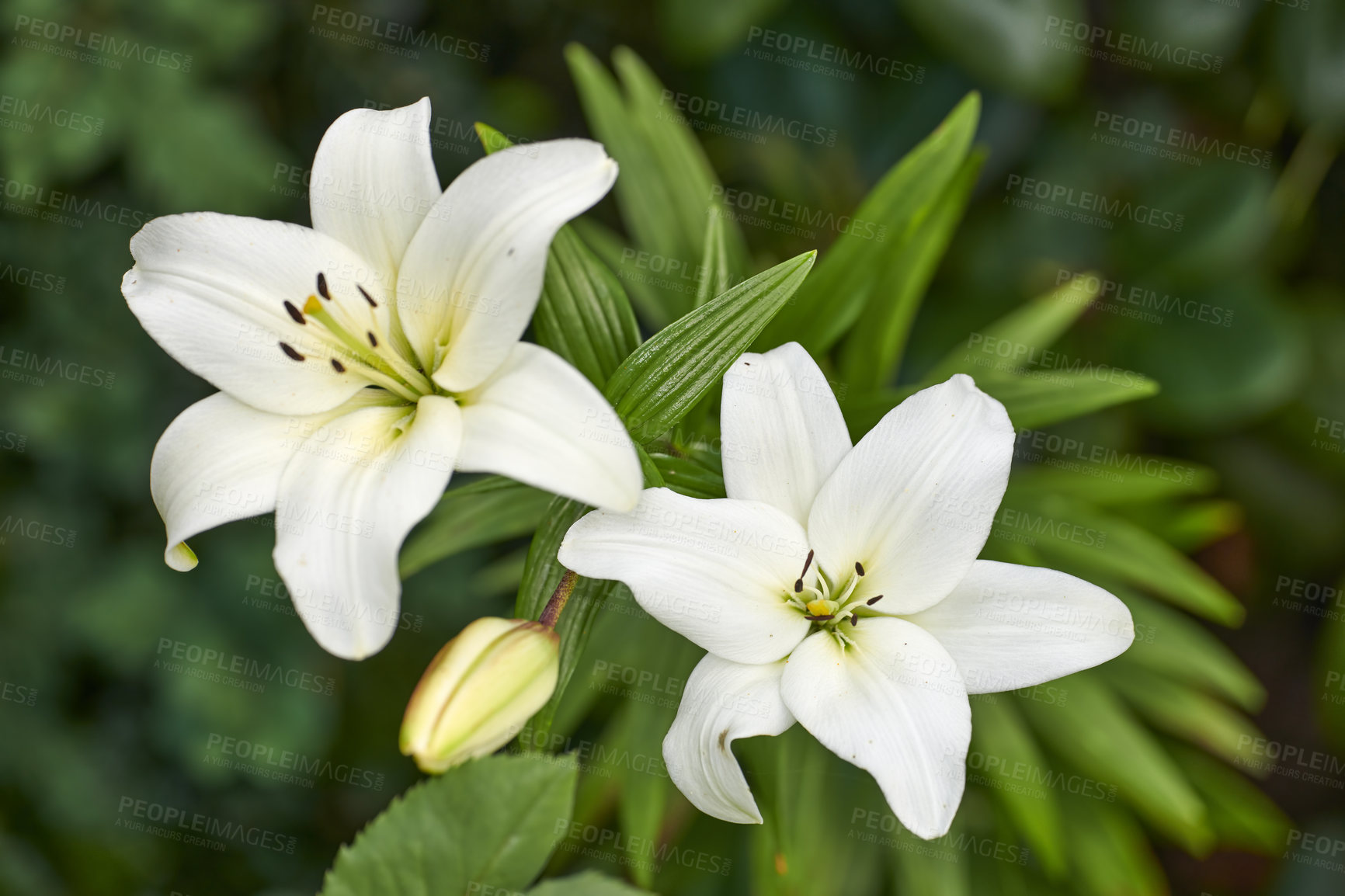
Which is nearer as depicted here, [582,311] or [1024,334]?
[582,311]

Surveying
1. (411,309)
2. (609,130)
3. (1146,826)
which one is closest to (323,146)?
(411,309)

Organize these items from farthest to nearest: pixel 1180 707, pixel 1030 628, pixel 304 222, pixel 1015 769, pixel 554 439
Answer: pixel 304 222 → pixel 1180 707 → pixel 1015 769 → pixel 1030 628 → pixel 554 439

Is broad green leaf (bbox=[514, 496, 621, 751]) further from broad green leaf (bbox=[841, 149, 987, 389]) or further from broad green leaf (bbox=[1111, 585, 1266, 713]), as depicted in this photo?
broad green leaf (bbox=[1111, 585, 1266, 713])

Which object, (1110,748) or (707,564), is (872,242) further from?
(1110,748)

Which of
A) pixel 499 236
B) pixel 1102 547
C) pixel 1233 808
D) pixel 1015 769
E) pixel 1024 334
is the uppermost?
pixel 499 236

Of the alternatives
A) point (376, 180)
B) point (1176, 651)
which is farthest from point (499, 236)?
point (1176, 651)

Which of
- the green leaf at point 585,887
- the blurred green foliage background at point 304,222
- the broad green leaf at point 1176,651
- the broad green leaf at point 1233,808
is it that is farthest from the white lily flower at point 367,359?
the broad green leaf at point 1233,808

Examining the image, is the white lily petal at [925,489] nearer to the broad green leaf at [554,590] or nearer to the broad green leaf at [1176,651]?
the broad green leaf at [554,590]
